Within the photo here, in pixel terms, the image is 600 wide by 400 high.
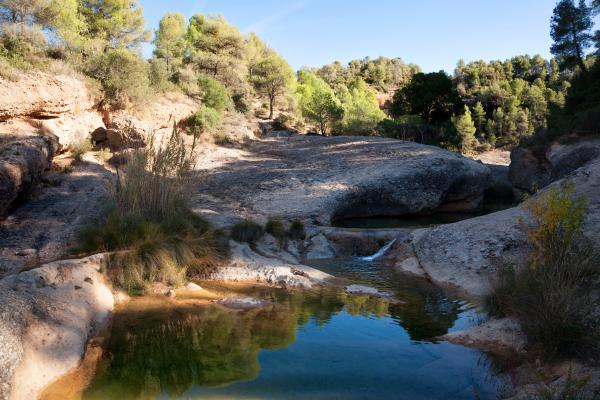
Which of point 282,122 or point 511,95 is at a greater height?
point 511,95

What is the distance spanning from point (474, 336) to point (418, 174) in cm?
1373

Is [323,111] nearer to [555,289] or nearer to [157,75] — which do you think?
[157,75]

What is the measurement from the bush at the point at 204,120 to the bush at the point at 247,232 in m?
12.9

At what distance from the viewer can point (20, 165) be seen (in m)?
10.4

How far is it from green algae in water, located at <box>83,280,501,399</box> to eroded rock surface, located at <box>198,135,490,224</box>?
7.33 meters

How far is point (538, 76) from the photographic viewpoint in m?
65.6

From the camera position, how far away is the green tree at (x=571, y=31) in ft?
81.9

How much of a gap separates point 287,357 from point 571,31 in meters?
27.9

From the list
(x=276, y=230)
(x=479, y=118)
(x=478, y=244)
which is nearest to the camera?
(x=478, y=244)

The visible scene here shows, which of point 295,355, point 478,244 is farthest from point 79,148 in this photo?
point 295,355

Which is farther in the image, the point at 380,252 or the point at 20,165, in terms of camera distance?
the point at 380,252

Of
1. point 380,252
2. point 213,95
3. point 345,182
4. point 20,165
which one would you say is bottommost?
point 380,252

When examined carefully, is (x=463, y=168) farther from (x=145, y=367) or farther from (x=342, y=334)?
(x=145, y=367)

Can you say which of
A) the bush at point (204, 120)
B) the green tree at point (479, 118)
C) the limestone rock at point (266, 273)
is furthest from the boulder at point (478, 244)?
the green tree at point (479, 118)
